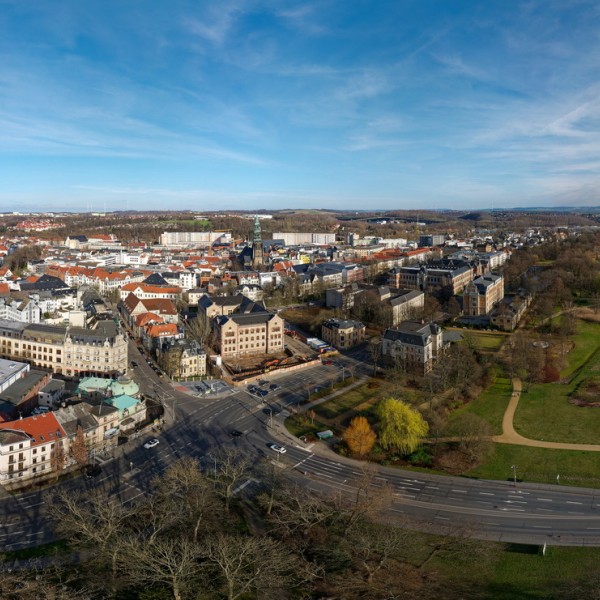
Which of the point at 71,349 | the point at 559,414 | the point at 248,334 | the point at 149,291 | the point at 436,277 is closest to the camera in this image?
the point at 559,414

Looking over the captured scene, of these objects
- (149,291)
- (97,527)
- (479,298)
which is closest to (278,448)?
(97,527)

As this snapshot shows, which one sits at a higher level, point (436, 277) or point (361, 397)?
point (436, 277)

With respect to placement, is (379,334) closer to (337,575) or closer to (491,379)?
(491,379)

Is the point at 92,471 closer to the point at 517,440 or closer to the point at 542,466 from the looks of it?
the point at 542,466

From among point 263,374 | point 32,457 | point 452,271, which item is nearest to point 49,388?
point 32,457

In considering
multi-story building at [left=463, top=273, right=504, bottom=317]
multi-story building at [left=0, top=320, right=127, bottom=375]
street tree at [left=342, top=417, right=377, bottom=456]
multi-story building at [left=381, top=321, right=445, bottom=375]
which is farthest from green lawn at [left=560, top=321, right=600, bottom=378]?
multi-story building at [left=0, top=320, right=127, bottom=375]

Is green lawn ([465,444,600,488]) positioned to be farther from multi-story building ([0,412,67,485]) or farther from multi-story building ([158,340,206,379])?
multi-story building ([158,340,206,379])
